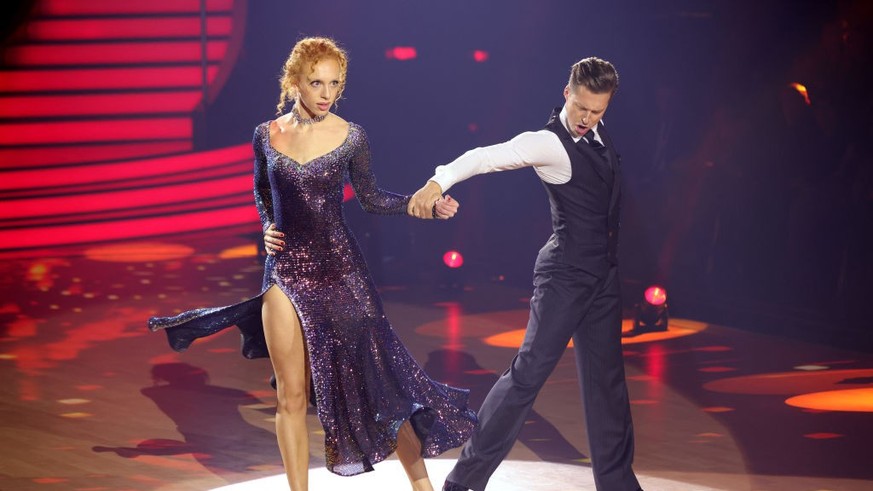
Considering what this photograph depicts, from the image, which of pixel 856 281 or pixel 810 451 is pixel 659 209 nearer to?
pixel 856 281

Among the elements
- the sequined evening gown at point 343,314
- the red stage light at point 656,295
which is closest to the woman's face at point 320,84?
the sequined evening gown at point 343,314

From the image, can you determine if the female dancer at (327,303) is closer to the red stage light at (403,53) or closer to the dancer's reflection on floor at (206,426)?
the dancer's reflection on floor at (206,426)

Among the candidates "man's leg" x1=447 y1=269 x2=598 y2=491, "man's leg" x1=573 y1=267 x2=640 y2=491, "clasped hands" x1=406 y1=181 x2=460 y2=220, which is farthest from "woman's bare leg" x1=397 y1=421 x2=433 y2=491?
"clasped hands" x1=406 y1=181 x2=460 y2=220

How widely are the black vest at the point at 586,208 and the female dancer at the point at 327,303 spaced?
331 mm

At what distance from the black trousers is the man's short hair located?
1.76 feet

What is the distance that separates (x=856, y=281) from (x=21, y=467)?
4390mm

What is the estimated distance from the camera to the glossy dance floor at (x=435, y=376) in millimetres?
4539

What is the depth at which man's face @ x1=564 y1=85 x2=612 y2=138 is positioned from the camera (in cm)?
375

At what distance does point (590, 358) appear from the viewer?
3910 mm

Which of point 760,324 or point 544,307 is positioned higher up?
point 544,307

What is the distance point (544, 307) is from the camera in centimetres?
391

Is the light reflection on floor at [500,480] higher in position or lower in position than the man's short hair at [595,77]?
lower

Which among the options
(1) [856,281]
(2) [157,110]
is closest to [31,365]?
(1) [856,281]

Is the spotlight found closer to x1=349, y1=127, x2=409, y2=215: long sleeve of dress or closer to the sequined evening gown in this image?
the sequined evening gown
